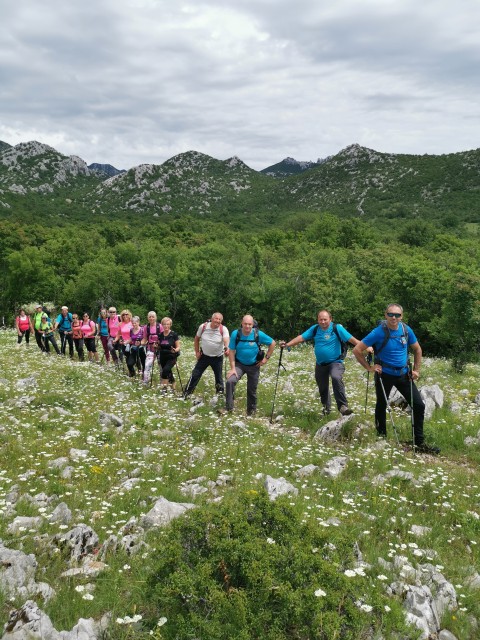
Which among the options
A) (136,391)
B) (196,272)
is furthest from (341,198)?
(136,391)

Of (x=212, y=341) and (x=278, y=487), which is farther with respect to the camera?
(x=212, y=341)

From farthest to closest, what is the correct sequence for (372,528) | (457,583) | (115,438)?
1. (115,438)
2. (372,528)
3. (457,583)

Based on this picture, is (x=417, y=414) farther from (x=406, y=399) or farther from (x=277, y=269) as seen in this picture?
(x=277, y=269)

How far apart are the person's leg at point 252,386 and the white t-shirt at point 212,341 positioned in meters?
1.27

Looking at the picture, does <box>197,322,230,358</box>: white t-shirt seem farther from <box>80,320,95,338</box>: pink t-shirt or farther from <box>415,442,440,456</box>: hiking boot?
<box>80,320,95,338</box>: pink t-shirt

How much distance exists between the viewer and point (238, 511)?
488 cm

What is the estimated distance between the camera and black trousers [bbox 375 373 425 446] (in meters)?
9.22

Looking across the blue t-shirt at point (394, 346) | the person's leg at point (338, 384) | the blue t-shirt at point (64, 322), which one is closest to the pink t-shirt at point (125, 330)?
the blue t-shirt at point (64, 322)

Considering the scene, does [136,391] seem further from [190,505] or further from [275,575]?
[275,575]

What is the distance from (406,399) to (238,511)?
5823mm

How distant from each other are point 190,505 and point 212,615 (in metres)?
2.62

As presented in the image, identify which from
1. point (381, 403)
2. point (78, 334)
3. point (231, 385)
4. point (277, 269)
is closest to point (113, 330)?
point (78, 334)

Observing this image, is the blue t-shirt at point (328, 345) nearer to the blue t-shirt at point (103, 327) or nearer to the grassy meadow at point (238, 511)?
the grassy meadow at point (238, 511)

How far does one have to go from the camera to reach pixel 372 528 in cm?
588
